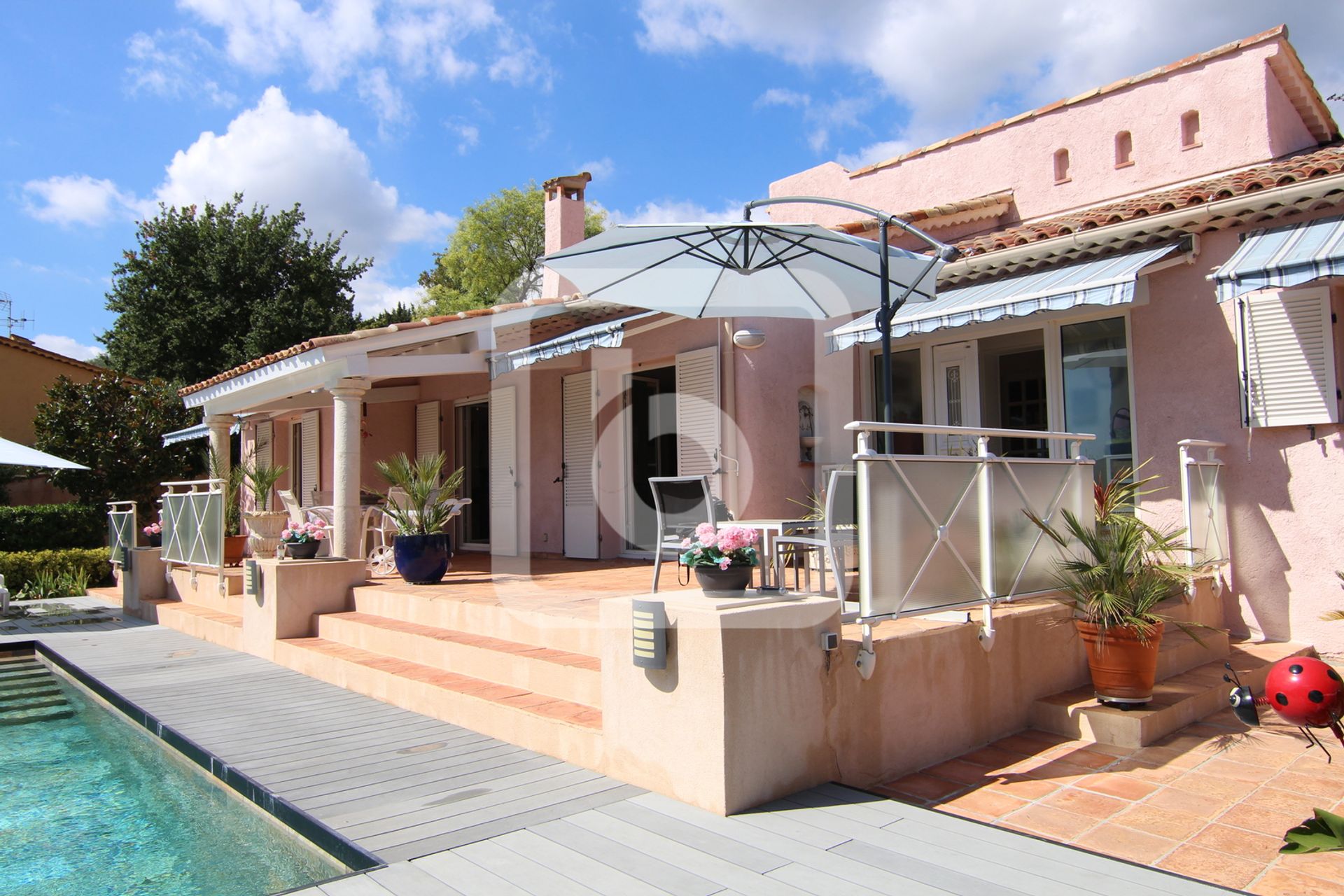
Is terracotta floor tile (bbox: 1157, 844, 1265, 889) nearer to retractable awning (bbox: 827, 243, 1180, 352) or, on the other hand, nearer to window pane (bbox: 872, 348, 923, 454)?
retractable awning (bbox: 827, 243, 1180, 352)

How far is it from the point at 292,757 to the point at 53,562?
597 inches

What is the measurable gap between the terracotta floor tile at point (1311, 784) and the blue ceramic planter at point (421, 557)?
7399 millimetres

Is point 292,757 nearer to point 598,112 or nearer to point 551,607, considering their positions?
point 551,607

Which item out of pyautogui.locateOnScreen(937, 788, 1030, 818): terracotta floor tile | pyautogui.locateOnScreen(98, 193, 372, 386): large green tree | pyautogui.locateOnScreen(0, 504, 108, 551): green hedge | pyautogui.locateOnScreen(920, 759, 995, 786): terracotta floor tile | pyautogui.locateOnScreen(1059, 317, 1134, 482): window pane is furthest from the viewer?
pyautogui.locateOnScreen(98, 193, 372, 386): large green tree

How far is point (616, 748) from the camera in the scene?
15.1 feet

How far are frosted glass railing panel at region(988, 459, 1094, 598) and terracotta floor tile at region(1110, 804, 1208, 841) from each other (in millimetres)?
1446

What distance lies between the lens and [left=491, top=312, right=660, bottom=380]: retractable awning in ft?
30.6

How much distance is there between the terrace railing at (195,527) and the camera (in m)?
11.2

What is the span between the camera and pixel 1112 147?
10672 mm

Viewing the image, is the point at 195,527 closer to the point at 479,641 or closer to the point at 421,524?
the point at 421,524

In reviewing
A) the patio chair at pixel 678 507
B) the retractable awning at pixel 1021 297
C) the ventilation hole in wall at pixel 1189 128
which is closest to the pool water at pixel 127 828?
the patio chair at pixel 678 507

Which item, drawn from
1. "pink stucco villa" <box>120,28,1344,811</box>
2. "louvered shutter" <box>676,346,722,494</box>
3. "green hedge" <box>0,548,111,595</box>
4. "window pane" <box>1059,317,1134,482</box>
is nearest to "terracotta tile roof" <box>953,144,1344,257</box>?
"pink stucco villa" <box>120,28,1344,811</box>

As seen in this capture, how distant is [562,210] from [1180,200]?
9.63 metres

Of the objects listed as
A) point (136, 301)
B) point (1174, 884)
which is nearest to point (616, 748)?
point (1174, 884)
